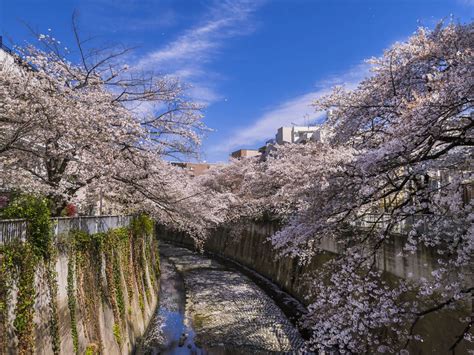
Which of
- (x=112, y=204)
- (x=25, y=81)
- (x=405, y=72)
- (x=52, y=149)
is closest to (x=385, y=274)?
(x=405, y=72)

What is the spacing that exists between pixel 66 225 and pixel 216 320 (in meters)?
10.3

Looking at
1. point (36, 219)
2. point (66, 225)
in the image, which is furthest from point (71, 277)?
point (36, 219)

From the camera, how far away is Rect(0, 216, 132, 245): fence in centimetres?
711

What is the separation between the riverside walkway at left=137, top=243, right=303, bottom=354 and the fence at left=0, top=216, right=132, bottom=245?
5.01 meters

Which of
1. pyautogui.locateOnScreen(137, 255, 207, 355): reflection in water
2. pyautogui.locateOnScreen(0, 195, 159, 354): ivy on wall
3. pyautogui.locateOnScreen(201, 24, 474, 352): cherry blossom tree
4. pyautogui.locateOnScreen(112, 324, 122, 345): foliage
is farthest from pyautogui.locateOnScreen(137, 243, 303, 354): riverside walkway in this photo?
pyautogui.locateOnScreen(201, 24, 474, 352): cherry blossom tree

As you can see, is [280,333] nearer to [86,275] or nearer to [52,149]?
[86,275]

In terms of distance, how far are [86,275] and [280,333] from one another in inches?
365

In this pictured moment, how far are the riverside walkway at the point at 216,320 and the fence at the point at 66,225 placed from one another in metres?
5.01

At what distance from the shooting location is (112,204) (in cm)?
2253

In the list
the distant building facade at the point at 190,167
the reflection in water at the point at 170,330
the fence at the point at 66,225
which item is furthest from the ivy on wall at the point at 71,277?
the distant building facade at the point at 190,167

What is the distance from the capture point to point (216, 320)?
18.0 meters

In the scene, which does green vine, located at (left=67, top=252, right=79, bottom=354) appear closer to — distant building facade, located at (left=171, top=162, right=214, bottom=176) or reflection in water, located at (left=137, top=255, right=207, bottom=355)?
reflection in water, located at (left=137, top=255, right=207, bottom=355)

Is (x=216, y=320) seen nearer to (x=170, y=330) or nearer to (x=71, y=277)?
(x=170, y=330)

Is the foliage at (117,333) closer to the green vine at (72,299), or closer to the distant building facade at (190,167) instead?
the green vine at (72,299)
